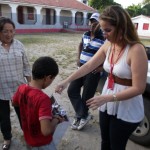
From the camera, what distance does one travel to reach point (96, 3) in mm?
Answer: 34250

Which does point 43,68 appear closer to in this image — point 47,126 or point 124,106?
point 47,126

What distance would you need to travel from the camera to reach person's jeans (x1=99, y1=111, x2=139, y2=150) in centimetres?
190

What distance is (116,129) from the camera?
1927 millimetres

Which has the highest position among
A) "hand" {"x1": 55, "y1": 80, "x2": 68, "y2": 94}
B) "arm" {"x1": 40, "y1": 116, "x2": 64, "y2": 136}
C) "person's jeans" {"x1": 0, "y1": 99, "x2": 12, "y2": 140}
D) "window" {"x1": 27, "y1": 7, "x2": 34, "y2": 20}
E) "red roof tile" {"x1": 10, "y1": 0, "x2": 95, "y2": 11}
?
"red roof tile" {"x1": 10, "y1": 0, "x2": 95, "y2": 11}

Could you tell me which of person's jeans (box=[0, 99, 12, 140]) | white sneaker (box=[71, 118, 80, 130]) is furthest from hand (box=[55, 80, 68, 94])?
white sneaker (box=[71, 118, 80, 130])

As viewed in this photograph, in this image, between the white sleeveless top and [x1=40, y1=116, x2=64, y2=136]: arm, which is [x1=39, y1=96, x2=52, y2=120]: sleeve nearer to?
[x1=40, y1=116, x2=64, y2=136]: arm

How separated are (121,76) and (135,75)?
0.48 ft

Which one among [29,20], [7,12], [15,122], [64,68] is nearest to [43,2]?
[29,20]

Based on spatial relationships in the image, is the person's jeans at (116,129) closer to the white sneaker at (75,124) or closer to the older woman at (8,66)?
the older woman at (8,66)

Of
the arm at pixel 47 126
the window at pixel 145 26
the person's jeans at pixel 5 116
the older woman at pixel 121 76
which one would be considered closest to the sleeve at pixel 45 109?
the arm at pixel 47 126

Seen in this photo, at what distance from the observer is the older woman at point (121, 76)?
5.43 ft

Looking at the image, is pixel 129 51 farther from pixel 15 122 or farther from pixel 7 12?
pixel 7 12

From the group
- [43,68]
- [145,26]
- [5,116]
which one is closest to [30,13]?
[145,26]

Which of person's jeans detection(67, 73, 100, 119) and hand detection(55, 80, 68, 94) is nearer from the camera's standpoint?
hand detection(55, 80, 68, 94)
